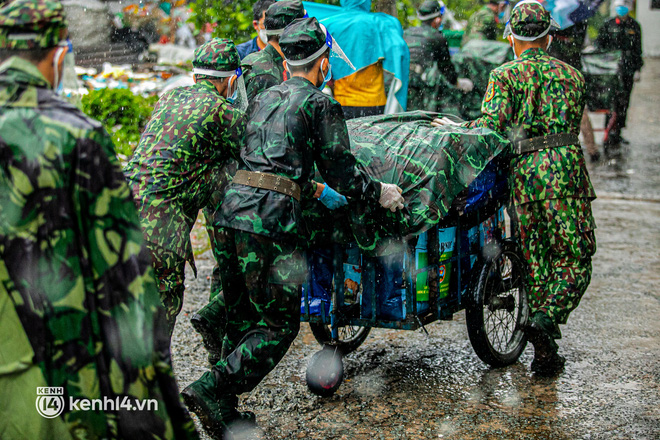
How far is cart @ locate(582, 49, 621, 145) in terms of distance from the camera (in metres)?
11.6

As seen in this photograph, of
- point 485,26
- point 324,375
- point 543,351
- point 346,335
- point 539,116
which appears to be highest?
point 539,116

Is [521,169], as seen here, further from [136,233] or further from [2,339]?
[2,339]

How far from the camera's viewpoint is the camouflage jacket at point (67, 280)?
6.75 ft

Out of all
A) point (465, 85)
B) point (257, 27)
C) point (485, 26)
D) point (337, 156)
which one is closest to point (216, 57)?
point (337, 156)

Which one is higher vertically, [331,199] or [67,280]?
[67,280]

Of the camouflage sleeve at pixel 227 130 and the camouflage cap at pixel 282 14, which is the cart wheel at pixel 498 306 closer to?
the camouflage sleeve at pixel 227 130

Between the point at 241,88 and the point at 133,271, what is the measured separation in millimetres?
2680

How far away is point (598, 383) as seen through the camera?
14.3 feet

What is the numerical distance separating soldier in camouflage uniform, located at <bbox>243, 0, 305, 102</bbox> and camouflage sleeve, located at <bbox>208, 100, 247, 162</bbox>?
1.04 meters

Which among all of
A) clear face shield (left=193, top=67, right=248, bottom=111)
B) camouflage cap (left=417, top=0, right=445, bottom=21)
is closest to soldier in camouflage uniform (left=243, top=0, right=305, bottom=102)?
clear face shield (left=193, top=67, right=248, bottom=111)

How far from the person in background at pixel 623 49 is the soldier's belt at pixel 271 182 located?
9461 mm

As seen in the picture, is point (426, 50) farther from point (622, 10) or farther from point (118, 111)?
point (622, 10)

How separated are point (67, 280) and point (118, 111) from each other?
6.74 metres

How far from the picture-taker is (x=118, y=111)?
847 centimetres
